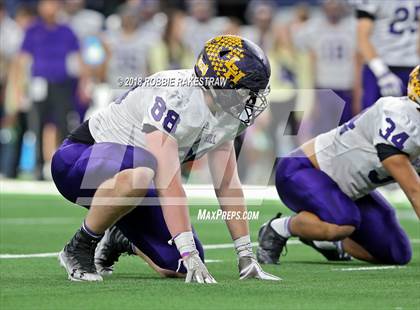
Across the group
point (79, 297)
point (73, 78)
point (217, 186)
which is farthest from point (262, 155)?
point (79, 297)

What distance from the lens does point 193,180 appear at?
12852 mm

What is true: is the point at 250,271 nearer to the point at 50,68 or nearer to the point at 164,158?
the point at 164,158

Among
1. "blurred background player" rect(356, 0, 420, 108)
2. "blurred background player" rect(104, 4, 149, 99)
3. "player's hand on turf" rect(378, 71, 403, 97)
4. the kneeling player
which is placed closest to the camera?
the kneeling player

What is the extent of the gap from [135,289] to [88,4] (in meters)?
14.6

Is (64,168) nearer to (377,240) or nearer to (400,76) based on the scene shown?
(377,240)

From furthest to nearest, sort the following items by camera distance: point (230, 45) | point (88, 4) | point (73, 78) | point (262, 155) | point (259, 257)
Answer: point (88, 4) → point (262, 155) → point (73, 78) → point (259, 257) → point (230, 45)

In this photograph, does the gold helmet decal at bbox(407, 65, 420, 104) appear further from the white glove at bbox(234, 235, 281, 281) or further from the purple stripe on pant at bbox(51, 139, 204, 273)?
the purple stripe on pant at bbox(51, 139, 204, 273)

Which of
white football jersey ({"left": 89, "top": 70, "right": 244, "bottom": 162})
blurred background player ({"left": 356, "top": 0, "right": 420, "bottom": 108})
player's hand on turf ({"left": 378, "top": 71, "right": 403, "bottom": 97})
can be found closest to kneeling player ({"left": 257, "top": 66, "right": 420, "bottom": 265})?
white football jersey ({"left": 89, "top": 70, "right": 244, "bottom": 162})

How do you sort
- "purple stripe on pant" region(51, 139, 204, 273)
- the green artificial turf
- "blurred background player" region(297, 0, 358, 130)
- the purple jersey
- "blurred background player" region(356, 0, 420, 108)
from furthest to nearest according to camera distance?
the purple jersey, "blurred background player" region(297, 0, 358, 130), "blurred background player" region(356, 0, 420, 108), "purple stripe on pant" region(51, 139, 204, 273), the green artificial turf

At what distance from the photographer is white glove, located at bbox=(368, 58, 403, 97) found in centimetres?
860

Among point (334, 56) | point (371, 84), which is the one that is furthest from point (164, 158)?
point (334, 56)

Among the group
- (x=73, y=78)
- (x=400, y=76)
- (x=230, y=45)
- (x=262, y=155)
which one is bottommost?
(x=262, y=155)

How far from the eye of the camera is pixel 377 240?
21.1 feet

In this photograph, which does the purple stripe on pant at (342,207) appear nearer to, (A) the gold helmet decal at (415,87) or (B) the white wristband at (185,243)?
(A) the gold helmet decal at (415,87)
